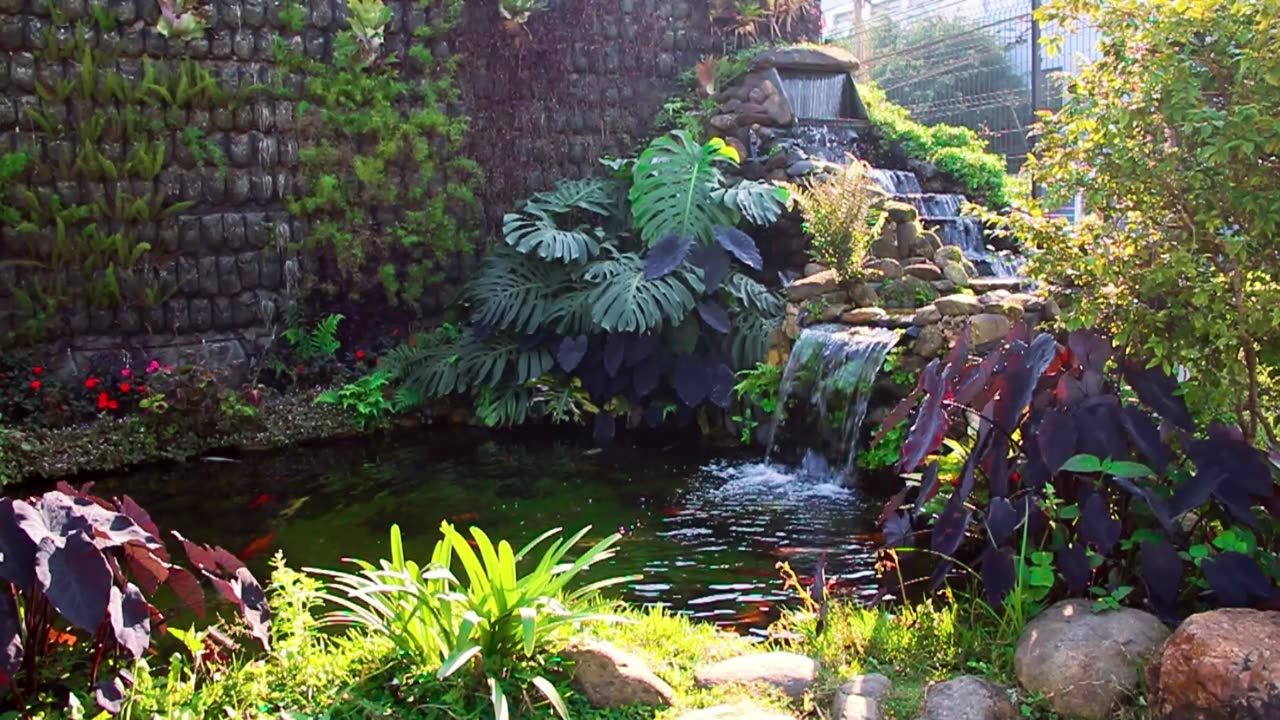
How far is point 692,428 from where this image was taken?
25.6 ft

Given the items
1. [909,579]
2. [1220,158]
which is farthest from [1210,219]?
[909,579]

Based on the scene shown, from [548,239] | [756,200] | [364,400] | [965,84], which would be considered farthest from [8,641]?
[965,84]

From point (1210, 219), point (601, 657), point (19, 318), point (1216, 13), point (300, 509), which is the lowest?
point (300, 509)

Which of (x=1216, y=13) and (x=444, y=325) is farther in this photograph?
(x=444, y=325)

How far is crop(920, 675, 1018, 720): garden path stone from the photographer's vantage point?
8.73ft

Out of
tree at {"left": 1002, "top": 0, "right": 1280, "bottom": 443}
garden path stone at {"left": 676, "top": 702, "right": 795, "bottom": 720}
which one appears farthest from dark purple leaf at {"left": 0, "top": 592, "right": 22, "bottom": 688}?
tree at {"left": 1002, "top": 0, "right": 1280, "bottom": 443}

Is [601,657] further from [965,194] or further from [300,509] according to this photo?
[965,194]

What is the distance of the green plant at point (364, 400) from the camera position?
8188mm

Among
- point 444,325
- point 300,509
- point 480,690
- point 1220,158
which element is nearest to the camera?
point 480,690

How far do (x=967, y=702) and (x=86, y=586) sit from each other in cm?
208

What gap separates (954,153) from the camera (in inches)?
375

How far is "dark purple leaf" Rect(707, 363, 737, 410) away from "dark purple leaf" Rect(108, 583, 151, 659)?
17.4 feet

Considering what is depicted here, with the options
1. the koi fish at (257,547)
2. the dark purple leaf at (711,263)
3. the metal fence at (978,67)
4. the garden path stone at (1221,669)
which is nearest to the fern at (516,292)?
the dark purple leaf at (711,263)

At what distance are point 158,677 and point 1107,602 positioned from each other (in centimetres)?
256
